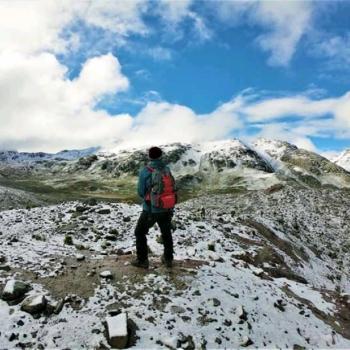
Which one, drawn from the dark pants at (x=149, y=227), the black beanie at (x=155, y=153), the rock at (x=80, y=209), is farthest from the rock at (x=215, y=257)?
the rock at (x=80, y=209)

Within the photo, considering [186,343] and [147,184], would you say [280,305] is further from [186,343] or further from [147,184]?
[147,184]

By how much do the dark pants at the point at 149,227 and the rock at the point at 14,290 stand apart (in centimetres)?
408

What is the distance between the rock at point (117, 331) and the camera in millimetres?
11766

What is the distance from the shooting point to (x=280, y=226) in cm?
3522

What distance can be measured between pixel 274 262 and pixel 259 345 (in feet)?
38.6

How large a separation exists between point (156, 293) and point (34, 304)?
3.85m

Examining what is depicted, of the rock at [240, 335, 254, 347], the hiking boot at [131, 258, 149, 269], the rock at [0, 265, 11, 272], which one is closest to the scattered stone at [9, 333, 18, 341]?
the rock at [0, 265, 11, 272]

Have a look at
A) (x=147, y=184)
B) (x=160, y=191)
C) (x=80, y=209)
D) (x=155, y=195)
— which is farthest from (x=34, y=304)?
(x=80, y=209)

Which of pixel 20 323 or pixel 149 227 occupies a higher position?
pixel 149 227

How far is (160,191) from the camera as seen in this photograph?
50.6 feet

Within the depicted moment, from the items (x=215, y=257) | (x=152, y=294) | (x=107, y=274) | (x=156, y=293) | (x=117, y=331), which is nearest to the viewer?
(x=117, y=331)

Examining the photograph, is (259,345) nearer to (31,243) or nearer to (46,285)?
(46,285)

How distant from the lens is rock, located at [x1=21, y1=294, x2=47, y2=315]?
501 inches

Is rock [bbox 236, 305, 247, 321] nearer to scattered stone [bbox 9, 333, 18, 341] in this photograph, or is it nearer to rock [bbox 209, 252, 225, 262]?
rock [bbox 209, 252, 225, 262]
